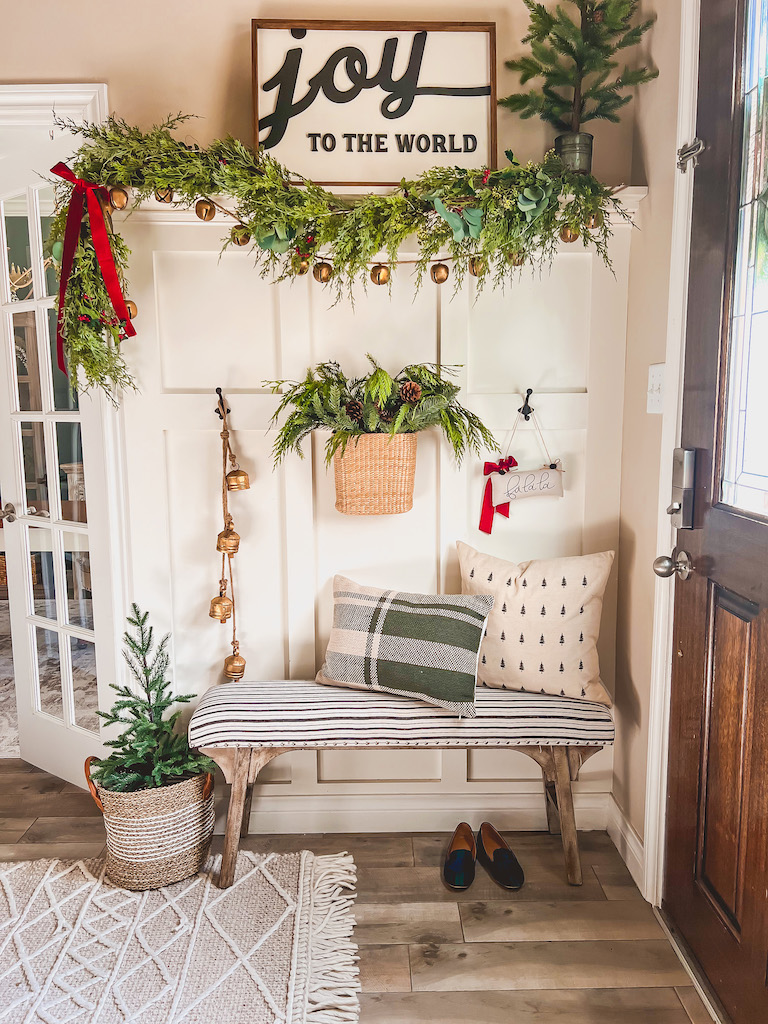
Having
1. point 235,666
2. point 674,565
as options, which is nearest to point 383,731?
point 235,666

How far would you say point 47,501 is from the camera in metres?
2.65

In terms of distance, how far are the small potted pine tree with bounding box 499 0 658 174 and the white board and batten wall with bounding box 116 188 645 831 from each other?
0.31 meters

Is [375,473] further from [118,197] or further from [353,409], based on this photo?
[118,197]

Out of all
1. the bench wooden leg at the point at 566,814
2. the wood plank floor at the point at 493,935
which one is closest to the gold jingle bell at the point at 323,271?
the bench wooden leg at the point at 566,814

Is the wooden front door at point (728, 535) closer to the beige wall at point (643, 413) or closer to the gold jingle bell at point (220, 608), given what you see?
the beige wall at point (643, 413)

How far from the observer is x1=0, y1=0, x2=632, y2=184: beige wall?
2.17 metres

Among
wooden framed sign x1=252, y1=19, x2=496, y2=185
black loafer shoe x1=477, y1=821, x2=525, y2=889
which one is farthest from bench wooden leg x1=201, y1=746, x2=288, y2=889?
wooden framed sign x1=252, y1=19, x2=496, y2=185

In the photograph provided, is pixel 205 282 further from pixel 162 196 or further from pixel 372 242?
pixel 372 242

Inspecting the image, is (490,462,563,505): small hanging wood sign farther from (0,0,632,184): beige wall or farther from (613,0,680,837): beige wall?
(0,0,632,184): beige wall

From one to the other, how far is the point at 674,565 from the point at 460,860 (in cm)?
108

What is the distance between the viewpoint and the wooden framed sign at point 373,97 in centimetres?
213

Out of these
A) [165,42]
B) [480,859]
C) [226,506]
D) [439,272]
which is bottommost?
[480,859]

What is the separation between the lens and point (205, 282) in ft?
7.33

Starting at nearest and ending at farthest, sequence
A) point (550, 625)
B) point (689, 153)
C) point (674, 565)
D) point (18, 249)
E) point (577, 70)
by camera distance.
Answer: point (689, 153)
point (674, 565)
point (577, 70)
point (550, 625)
point (18, 249)
